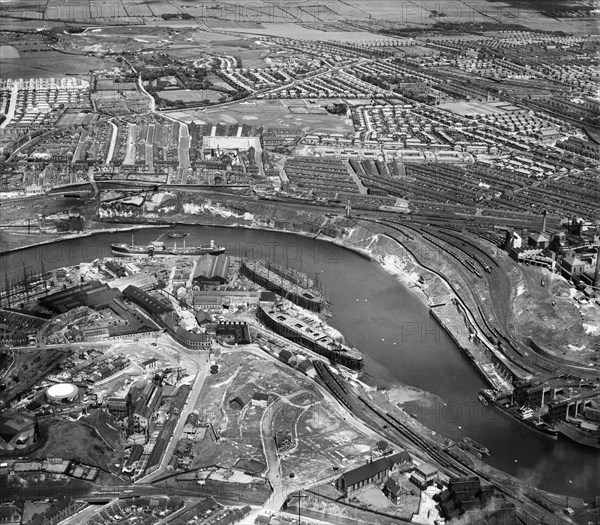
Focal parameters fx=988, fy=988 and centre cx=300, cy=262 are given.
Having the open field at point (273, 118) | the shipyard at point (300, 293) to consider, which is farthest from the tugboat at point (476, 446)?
the open field at point (273, 118)

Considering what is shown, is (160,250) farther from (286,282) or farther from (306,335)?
(306,335)

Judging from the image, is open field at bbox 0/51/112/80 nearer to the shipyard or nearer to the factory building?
the shipyard

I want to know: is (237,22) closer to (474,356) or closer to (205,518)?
(474,356)

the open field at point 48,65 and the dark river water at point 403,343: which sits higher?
the dark river water at point 403,343

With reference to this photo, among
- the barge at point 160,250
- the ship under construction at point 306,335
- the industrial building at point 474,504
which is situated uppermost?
the industrial building at point 474,504

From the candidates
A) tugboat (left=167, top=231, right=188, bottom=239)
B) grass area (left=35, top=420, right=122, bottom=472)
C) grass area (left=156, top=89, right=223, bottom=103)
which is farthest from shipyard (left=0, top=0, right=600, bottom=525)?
tugboat (left=167, top=231, right=188, bottom=239)

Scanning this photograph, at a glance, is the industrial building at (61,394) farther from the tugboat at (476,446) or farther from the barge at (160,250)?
the barge at (160,250)

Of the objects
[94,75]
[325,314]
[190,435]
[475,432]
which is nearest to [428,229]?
[325,314]
